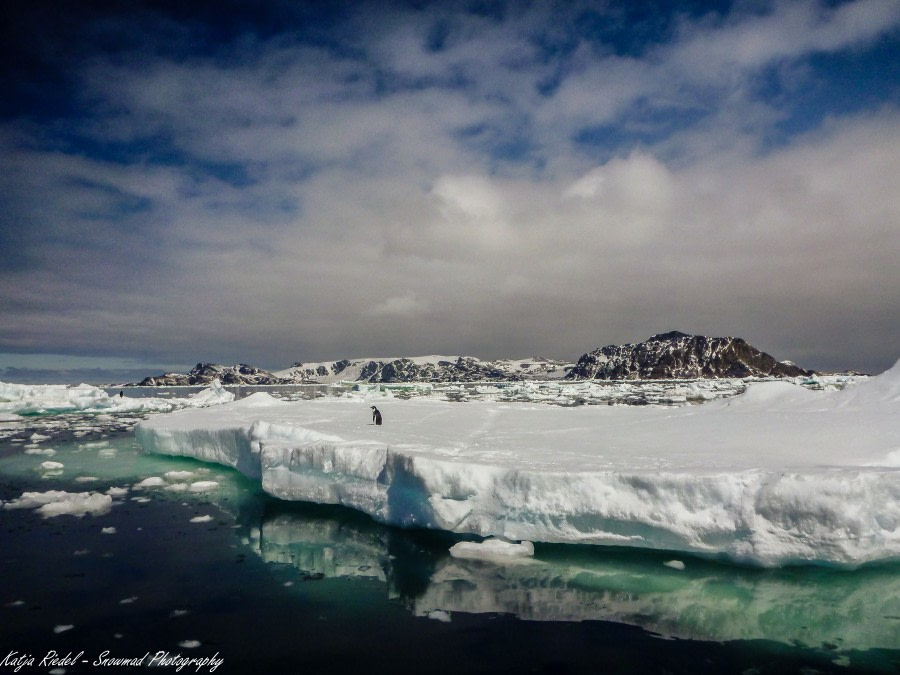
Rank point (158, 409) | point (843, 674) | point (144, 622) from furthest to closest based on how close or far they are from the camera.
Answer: point (158, 409), point (144, 622), point (843, 674)

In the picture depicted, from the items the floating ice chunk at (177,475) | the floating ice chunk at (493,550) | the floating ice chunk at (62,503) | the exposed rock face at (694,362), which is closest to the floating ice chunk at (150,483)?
the floating ice chunk at (177,475)

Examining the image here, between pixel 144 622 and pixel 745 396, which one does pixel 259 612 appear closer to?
pixel 144 622

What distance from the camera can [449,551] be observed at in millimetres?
7926

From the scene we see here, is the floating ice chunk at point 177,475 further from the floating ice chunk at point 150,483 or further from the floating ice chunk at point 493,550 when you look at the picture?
the floating ice chunk at point 493,550

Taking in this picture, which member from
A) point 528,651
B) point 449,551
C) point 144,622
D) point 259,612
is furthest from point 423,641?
point 144,622

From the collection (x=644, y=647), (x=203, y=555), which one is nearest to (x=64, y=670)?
(x=203, y=555)

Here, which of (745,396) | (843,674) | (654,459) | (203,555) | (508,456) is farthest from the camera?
(745,396)

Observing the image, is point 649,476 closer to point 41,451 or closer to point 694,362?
point 41,451

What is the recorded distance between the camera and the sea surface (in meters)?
4.95

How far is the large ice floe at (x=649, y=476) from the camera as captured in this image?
6586 millimetres

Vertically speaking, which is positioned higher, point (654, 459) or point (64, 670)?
point (654, 459)

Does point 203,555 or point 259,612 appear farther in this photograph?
point 203,555

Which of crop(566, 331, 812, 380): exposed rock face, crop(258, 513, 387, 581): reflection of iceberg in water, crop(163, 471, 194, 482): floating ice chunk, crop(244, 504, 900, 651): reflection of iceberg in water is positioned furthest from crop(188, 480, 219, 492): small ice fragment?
crop(566, 331, 812, 380): exposed rock face

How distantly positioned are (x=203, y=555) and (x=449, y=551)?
3858 mm
